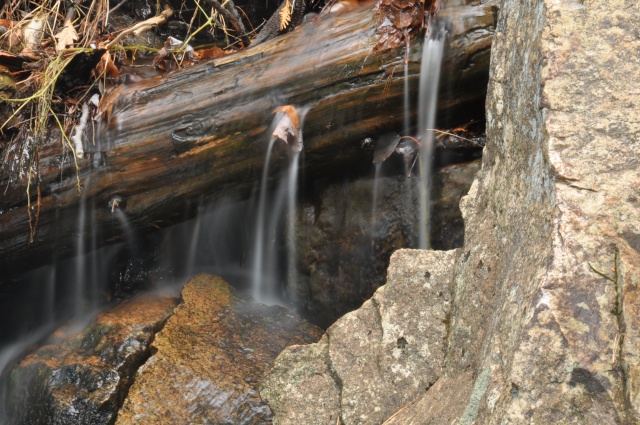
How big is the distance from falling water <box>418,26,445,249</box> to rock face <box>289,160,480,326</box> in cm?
5

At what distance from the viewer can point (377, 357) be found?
7.98 feet

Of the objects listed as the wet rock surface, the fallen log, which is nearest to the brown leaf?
the fallen log

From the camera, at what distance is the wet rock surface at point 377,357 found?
2.34 metres

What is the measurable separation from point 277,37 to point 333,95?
2.04 feet

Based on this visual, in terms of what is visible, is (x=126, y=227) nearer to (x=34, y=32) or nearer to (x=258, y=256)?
(x=258, y=256)

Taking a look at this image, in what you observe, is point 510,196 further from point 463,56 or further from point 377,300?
point 463,56

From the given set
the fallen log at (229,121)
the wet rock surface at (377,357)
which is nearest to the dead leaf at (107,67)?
the fallen log at (229,121)

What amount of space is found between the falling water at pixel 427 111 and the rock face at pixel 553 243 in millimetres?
1284

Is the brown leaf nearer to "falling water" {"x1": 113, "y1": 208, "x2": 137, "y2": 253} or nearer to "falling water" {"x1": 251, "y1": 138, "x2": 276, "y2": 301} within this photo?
"falling water" {"x1": 251, "y1": 138, "x2": 276, "y2": 301}

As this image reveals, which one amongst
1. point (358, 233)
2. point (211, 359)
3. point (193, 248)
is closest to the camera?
point (211, 359)

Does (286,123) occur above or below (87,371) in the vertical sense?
above

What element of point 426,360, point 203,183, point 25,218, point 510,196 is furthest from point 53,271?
point 510,196

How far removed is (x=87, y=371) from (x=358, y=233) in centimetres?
174

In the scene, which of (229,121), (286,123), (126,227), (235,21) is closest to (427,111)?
(286,123)
